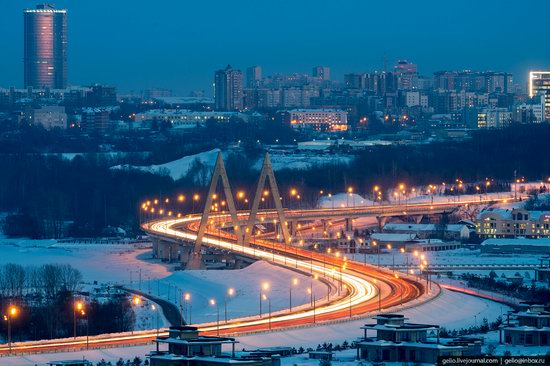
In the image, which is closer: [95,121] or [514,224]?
[514,224]

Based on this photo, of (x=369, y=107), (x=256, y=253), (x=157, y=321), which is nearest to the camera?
(x=157, y=321)

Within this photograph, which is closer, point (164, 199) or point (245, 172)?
point (164, 199)

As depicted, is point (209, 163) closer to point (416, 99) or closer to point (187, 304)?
point (187, 304)

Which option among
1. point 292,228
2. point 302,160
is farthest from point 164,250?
point 302,160

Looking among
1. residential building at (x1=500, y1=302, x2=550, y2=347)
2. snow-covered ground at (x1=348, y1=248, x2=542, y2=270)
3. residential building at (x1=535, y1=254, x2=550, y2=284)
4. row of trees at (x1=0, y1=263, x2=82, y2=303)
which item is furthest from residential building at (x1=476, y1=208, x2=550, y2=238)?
residential building at (x1=500, y1=302, x2=550, y2=347)

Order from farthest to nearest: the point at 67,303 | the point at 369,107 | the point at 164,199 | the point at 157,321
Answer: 1. the point at 369,107
2. the point at 164,199
3. the point at 67,303
4. the point at 157,321

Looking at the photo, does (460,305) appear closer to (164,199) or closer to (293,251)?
(293,251)

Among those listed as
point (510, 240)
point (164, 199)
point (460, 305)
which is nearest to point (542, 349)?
point (460, 305)
